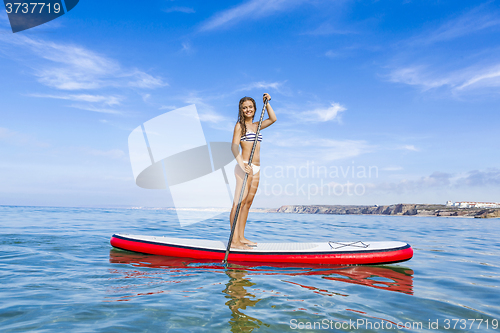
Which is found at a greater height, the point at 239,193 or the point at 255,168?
the point at 255,168

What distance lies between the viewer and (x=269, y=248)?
249 inches

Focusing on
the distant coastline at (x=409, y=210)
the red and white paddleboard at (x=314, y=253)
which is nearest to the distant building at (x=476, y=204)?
the distant coastline at (x=409, y=210)

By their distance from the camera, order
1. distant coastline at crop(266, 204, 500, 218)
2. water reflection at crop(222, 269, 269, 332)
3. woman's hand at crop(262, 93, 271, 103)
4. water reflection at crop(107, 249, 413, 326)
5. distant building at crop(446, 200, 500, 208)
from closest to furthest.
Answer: water reflection at crop(222, 269, 269, 332) < water reflection at crop(107, 249, 413, 326) < woman's hand at crop(262, 93, 271, 103) < distant coastline at crop(266, 204, 500, 218) < distant building at crop(446, 200, 500, 208)

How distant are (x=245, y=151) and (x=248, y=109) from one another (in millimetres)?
964

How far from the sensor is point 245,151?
20.7 ft

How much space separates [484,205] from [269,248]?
14028 cm

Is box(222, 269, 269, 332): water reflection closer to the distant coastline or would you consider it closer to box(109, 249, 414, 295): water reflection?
box(109, 249, 414, 295): water reflection

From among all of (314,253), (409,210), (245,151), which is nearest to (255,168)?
(245,151)

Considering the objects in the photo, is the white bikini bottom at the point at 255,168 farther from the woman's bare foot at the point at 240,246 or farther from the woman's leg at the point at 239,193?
the woman's bare foot at the point at 240,246

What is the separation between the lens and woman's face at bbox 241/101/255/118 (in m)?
6.36

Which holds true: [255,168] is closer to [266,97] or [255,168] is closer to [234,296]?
[266,97]

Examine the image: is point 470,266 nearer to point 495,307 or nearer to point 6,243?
point 495,307

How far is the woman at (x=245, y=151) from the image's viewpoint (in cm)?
625

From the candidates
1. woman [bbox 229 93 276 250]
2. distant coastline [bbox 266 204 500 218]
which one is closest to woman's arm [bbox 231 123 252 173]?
woman [bbox 229 93 276 250]
